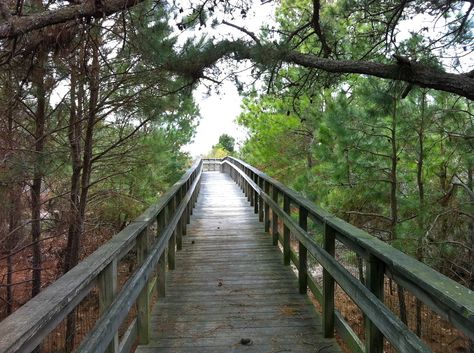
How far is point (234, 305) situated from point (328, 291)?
4.05 ft

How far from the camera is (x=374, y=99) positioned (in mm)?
6781

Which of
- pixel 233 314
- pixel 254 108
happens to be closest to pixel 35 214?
pixel 233 314

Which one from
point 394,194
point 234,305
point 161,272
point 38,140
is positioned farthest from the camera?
point 394,194

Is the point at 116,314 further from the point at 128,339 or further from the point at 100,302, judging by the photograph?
the point at 128,339

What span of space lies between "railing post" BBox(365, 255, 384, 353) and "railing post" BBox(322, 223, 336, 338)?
2.80 feet

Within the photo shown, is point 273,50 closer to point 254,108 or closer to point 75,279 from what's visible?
point 75,279

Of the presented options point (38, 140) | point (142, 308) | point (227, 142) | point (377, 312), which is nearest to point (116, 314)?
point (142, 308)

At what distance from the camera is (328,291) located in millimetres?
3455

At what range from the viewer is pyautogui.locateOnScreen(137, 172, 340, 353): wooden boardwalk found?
3.47 m

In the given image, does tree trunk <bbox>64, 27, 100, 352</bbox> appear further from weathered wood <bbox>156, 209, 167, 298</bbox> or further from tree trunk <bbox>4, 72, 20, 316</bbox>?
weathered wood <bbox>156, 209, 167, 298</bbox>

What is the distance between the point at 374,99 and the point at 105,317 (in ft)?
19.0

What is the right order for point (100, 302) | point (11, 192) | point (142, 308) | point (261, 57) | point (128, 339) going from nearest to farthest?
1. point (100, 302)
2. point (128, 339)
3. point (142, 308)
4. point (261, 57)
5. point (11, 192)

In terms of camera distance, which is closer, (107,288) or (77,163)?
(107,288)

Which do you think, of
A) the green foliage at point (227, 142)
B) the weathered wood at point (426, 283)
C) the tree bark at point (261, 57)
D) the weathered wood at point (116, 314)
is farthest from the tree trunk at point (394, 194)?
the green foliage at point (227, 142)
